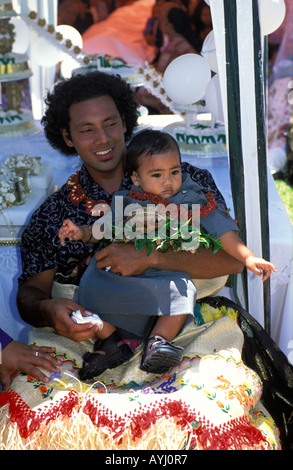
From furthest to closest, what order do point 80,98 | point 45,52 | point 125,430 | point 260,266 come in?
point 45,52, point 80,98, point 260,266, point 125,430

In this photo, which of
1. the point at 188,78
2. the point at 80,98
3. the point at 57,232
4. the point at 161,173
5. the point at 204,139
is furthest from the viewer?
the point at 204,139

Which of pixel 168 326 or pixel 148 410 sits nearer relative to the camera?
pixel 148 410

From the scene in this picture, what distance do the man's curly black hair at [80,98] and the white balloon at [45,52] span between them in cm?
164

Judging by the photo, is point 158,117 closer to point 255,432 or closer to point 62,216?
point 62,216

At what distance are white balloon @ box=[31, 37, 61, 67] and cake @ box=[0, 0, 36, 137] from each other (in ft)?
1.46

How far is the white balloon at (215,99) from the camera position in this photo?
2623mm

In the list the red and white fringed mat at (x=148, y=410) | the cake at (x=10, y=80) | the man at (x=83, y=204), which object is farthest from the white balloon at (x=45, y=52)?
the red and white fringed mat at (x=148, y=410)

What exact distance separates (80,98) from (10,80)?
1.35 meters

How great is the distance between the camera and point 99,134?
2.04 m

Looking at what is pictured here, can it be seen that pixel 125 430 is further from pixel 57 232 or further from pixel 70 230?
pixel 57 232

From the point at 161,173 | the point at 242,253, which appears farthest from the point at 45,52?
the point at 242,253

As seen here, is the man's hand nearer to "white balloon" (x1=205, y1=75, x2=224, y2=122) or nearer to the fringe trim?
the fringe trim

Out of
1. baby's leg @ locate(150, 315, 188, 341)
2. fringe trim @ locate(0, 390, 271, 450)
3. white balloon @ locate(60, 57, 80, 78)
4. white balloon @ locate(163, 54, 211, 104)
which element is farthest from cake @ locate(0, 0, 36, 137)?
fringe trim @ locate(0, 390, 271, 450)
